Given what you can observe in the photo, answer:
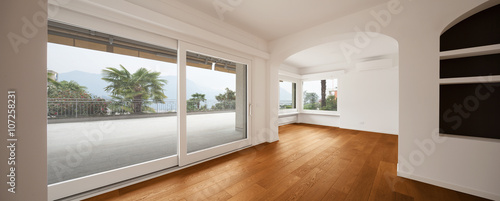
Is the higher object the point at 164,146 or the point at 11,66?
the point at 11,66

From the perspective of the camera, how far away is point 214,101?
10.1 ft

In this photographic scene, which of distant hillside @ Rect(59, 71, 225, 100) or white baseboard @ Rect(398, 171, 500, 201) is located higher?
distant hillside @ Rect(59, 71, 225, 100)

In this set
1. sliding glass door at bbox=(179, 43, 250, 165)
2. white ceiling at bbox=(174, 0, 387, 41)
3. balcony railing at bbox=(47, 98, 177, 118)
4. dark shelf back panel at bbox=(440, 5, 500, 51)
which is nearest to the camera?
balcony railing at bbox=(47, 98, 177, 118)

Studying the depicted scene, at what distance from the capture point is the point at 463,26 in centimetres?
204

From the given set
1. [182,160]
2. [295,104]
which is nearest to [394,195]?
[182,160]

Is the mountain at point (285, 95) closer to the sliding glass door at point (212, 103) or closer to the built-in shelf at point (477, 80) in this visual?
the sliding glass door at point (212, 103)

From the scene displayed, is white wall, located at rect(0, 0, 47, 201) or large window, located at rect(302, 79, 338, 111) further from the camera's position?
large window, located at rect(302, 79, 338, 111)

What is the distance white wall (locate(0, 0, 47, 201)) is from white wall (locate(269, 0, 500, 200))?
3.46 metres

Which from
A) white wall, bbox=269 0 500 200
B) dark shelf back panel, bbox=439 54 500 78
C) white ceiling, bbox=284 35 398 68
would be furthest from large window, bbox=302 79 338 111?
white wall, bbox=269 0 500 200

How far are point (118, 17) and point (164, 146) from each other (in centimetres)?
189

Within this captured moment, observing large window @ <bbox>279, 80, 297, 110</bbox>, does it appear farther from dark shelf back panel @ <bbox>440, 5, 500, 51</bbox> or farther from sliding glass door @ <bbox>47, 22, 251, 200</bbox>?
dark shelf back panel @ <bbox>440, 5, 500, 51</bbox>

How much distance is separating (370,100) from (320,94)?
1719 millimetres

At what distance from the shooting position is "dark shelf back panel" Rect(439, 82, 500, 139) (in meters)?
1.89

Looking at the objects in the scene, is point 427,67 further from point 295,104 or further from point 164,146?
point 295,104
